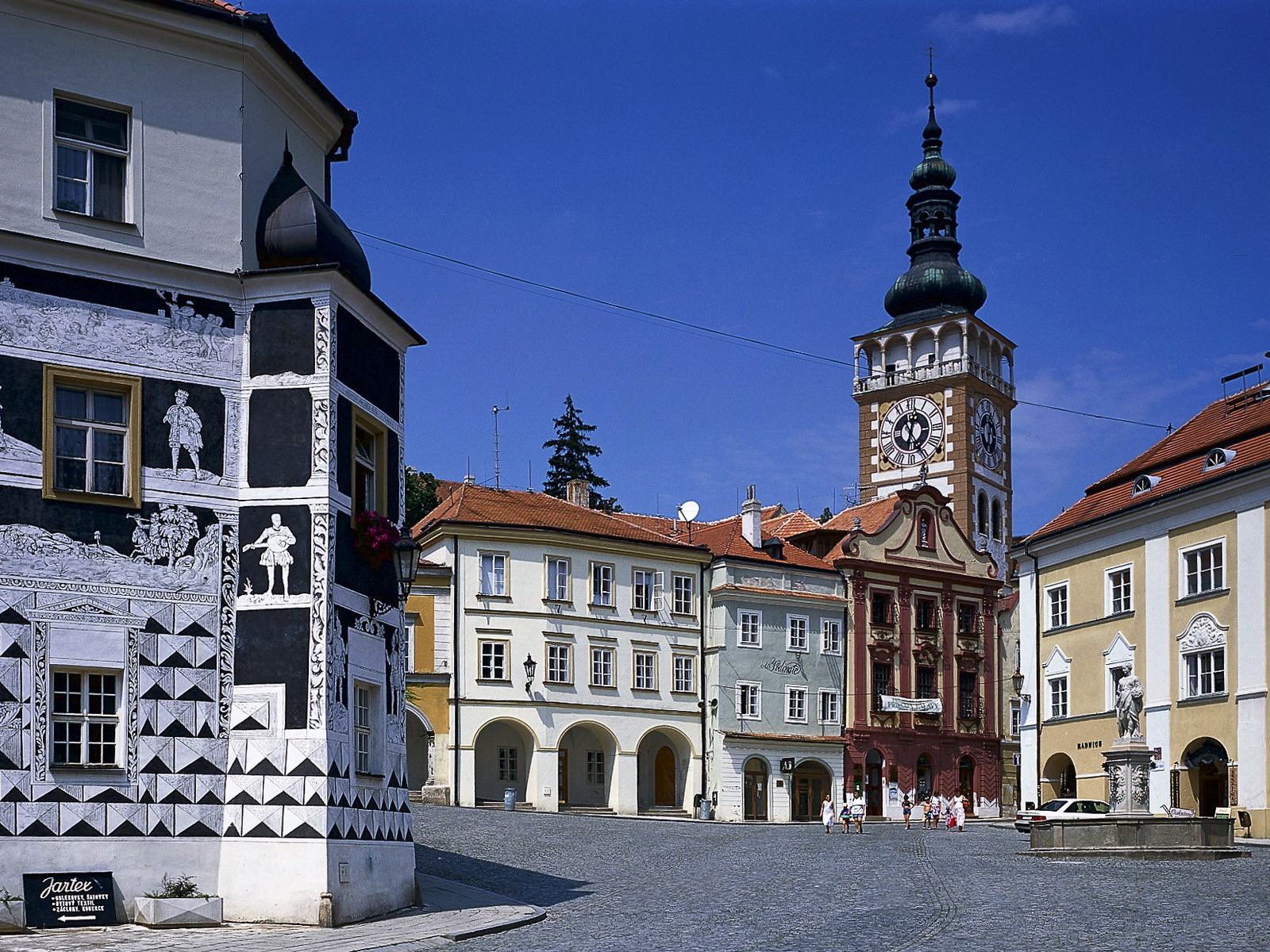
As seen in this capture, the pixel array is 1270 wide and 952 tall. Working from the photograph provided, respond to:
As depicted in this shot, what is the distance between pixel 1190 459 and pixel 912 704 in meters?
26.3

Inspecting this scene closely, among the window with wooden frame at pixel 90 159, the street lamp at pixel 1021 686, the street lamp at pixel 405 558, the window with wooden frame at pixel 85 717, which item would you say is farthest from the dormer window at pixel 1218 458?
the window with wooden frame at pixel 85 717

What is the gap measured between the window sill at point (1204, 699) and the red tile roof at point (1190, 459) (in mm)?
5569

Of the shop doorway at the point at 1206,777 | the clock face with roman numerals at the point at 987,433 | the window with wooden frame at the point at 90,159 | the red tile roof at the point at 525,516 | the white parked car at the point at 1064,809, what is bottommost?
the white parked car at the point at 1064,809

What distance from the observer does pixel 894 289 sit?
10419 cm

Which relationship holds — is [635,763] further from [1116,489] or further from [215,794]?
[215,794]

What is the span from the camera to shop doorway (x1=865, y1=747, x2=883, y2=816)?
228 feet

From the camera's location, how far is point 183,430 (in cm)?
2078

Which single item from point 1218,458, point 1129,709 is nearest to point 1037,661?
point 1218,458

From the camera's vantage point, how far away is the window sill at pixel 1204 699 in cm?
4300

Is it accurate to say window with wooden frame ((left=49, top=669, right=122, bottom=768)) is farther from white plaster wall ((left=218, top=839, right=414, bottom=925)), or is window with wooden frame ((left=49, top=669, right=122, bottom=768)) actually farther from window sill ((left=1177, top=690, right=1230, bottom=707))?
window sill ((left=1177, top=690, right=1230, bottom=707))

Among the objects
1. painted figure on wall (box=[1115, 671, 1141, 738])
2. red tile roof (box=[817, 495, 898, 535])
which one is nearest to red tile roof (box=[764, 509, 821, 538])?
red tile roof (box=[817, 495, 898, 535])

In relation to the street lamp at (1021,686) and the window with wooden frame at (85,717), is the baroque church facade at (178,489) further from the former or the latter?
the street lamp at (1021,686)

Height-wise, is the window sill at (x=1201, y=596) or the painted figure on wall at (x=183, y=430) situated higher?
the painted figure on wall at (x=183, y=430)

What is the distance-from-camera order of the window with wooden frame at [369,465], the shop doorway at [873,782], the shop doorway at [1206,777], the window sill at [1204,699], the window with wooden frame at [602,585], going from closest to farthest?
the window with wooden frame at [369,465] < the window sill at [1204,699] < the shop doorway at [1206,777] < the window with wooden frame at [602,585] < the shop doorway at [873,782]
